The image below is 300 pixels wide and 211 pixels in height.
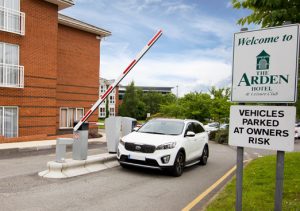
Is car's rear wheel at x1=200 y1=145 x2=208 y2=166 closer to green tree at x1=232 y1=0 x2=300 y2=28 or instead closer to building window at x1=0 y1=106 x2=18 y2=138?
green tree at x1=232 y1=0 x2=300 y2=28

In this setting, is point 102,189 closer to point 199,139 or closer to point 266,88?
point 266,88

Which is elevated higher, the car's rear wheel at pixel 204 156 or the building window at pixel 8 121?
the building window at pixel 8 121

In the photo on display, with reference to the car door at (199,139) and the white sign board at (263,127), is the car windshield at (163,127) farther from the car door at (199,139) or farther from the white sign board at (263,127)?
the white sign board at (263,127)

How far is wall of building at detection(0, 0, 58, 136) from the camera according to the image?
17675 millimetres

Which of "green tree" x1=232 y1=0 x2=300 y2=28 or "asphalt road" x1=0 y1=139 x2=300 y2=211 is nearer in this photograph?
"green tree" x1=232 y1=0 x2=300 y2=28

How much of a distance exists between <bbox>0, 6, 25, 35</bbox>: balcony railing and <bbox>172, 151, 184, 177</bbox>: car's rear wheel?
12.6 m

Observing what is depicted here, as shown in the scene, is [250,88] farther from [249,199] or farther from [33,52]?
[33,52]

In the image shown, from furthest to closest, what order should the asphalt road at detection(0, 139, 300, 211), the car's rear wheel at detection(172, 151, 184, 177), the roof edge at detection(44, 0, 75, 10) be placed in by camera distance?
the roof edge at detection(44, 0, 75, 10)
the car's rear wheel at detection(172, 151, 184, 177)
the asphalt road at detection(0, 139, 300, 211)

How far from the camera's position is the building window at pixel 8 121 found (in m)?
17.1

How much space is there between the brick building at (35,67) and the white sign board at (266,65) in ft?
44.5

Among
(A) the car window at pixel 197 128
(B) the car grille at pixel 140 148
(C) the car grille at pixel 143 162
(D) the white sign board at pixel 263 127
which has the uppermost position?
(D) the white sign board at pixel 263 127

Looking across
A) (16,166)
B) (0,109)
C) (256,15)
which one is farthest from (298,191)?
(0,109)

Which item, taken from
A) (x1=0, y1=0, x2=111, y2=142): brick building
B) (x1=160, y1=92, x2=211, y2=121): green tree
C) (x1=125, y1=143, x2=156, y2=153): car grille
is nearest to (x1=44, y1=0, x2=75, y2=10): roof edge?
(x1=0, y1=0, x2=111, y2=142): brick building

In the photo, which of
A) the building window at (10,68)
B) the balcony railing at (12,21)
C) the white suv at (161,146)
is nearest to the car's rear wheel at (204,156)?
the white suv at (161,146)
